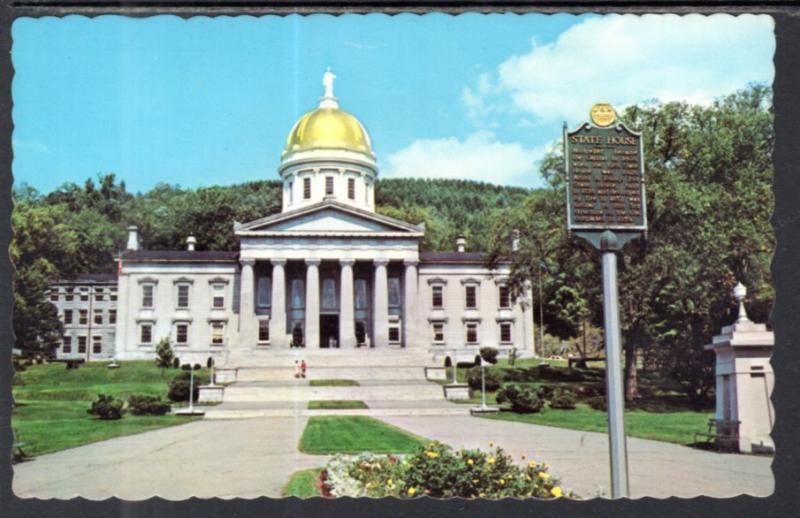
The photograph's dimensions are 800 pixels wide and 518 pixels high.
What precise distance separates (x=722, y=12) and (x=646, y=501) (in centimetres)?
659

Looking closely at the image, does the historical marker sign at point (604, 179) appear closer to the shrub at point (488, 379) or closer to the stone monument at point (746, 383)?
the stone monument at point (746, 383)

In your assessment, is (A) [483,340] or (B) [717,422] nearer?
(B) [717,422]

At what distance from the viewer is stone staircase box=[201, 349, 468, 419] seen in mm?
18688

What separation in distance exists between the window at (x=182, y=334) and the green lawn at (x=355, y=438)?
5.70 metres

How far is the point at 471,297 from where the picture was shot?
84.5 ft

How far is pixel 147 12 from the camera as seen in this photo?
1137 cm

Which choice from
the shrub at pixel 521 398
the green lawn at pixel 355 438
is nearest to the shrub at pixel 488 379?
the shrub at pixel 521 398

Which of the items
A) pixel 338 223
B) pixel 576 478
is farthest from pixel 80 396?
pixel 338 223

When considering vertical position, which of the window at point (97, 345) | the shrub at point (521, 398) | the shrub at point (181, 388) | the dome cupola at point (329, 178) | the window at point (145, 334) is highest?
the dome cupola at point (329, 178)

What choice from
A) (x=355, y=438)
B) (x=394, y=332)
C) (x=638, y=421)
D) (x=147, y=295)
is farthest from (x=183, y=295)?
(x=394, y=332)

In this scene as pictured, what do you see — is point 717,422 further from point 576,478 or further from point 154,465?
point 154,465

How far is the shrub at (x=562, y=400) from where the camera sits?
18.0 meters

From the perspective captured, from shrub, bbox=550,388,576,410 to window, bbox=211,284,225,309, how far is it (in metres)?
11.7

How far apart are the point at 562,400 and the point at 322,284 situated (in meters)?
22.5
